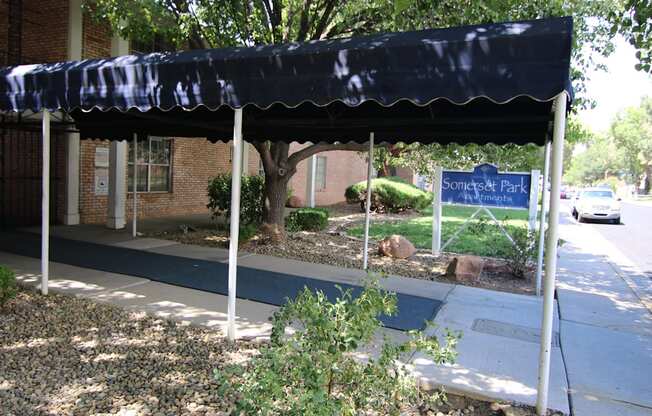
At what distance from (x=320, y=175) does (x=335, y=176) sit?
5.52 ft

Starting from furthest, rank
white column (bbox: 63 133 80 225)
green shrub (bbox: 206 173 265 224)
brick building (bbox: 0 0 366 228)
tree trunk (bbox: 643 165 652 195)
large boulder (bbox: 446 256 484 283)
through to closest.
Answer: tree trunk (bbox: 643 165 652 195)
green shrub (bbox: 206 173 265 224)
white column (bbox: 63 133 80 225)
brick building (bbox: 0 0 366 228)
large boulder (bbox: 446 256 484 283)

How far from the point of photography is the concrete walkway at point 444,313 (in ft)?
13.3

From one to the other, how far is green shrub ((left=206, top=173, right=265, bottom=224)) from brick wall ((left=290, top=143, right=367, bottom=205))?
792 centimetres

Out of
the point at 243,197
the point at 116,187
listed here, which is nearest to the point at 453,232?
the point at 243,197

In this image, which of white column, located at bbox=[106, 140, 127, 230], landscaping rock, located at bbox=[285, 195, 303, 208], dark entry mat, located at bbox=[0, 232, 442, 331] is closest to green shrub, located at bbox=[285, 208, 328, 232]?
white column, located at bbox=[106, 140, 127, 230]

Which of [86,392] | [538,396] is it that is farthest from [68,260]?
[538,396]

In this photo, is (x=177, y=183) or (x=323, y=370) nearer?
(x=323, y=370)

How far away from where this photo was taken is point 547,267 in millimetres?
3631

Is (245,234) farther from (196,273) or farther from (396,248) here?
(396,248)

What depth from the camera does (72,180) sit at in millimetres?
11297

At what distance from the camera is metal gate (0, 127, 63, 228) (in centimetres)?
1087

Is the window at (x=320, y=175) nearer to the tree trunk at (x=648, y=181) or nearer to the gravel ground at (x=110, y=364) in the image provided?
the gravel ground at (x=110, y=364)

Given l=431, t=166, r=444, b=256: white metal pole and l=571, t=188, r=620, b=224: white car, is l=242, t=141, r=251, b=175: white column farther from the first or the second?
l=571, t=188, r=620, b=224: white car

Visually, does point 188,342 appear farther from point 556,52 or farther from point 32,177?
point 32,177
